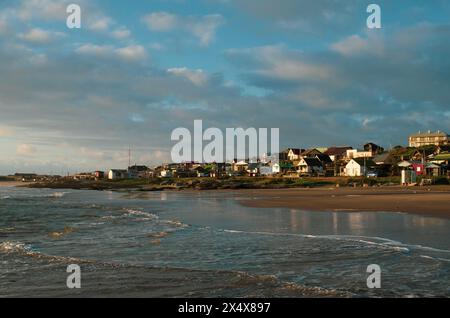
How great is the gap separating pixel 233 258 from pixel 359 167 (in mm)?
64988

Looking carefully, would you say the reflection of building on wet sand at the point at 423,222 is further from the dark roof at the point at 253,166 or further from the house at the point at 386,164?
the dark roof at the point at 253,166

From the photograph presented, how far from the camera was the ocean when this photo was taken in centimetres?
851

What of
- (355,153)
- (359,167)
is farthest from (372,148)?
(359,167)

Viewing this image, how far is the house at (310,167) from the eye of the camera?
274 ft

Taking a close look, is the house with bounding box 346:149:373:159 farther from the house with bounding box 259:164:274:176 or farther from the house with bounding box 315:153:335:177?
the house with bounding box 259:164:274:176

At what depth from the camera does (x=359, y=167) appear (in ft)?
240

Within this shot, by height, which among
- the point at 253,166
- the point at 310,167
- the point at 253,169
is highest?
the point at 253,166

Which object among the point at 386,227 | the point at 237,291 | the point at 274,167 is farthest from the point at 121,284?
the point at 274,167

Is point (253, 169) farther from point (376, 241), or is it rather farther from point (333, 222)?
point (376, 241)


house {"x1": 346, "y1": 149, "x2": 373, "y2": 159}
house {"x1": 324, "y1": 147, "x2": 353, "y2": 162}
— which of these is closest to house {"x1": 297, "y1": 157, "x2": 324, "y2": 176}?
house {"x1": 346, "y1": 149, "x2": 373, "y2": 159}

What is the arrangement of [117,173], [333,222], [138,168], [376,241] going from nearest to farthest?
1. [376,241]
2. [333,222]
3. [117,173]
4. [138,168]

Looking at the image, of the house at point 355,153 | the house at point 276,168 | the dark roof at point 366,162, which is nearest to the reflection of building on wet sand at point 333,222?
the dark roof at point 366,162
